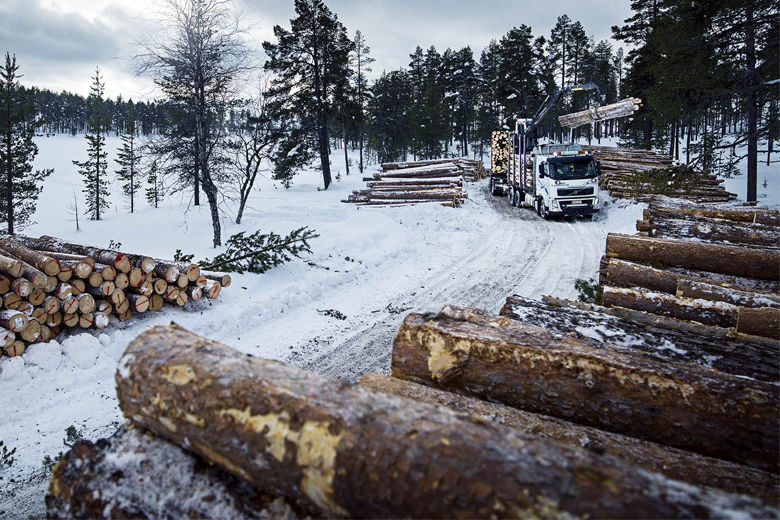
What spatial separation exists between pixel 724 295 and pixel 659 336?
2123mm

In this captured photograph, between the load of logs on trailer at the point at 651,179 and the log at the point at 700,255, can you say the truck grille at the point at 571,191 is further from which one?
the log at the point at 700,255

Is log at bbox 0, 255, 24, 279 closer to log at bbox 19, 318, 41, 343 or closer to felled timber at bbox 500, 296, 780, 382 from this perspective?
log at bbox 19, 318, 41, 343

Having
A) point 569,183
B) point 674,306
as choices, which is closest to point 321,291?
point 674,306

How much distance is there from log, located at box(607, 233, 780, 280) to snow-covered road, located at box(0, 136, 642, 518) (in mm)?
2132

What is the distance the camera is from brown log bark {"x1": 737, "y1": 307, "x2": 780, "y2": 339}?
4062mm

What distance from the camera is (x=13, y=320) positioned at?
5805 millimetres

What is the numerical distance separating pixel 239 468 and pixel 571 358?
2.30 metres

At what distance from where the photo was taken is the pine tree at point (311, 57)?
26203mm

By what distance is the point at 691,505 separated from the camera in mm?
1486

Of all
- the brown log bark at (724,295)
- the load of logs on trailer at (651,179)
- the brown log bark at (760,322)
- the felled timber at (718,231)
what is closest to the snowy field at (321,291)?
the load of logs on trailer at (651,179)

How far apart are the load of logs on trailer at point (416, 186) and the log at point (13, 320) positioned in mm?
16342

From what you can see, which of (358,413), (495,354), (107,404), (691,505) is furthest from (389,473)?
(107,404)

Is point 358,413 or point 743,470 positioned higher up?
point 358,413

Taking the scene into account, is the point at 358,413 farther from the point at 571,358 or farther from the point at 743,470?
the point at 743,470
